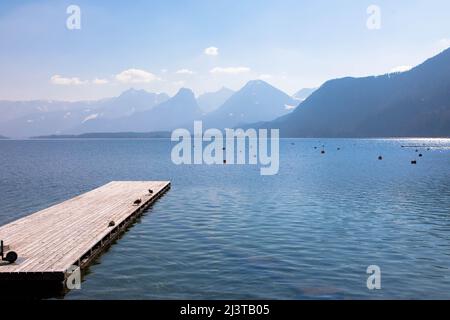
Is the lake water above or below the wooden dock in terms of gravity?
below

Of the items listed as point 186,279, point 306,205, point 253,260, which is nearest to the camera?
point 186,279

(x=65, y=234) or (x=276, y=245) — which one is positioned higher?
(x=65, y=234)

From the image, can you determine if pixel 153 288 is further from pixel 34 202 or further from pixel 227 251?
pixel 34 202

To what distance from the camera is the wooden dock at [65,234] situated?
22.5m

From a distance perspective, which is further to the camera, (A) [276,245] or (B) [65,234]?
(A) [276,245]

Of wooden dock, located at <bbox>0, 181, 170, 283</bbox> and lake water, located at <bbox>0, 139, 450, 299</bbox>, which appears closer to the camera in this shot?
wooden dock, located at <bbox>0, 181, 170, 283</bbox>

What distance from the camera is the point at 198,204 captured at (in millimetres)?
52688

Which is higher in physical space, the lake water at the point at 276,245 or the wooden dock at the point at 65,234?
the wooden dock at the point at 65,234

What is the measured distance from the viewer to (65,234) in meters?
31.3

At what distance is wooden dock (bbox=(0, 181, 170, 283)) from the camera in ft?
74.0

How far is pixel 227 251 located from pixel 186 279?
6521 mm

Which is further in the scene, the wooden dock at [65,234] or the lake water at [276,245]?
the lake water at [276,245]

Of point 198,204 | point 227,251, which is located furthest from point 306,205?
point 227,251
